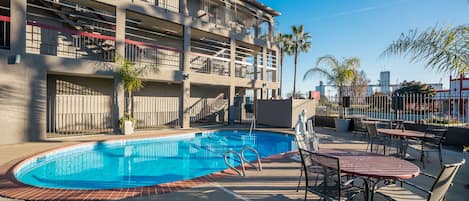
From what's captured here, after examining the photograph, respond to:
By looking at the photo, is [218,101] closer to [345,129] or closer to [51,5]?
[345,129]

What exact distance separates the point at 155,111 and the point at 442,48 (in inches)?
548

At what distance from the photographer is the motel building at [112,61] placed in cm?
886

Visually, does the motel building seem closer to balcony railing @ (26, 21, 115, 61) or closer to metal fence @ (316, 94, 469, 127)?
balcony railing @ (26, 21, 115, 61)

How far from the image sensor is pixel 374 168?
3438 mm

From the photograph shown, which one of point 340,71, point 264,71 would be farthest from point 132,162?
point 340,71

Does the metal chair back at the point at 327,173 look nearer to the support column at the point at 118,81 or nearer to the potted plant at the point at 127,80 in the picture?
the potted plant at the point at 127,80

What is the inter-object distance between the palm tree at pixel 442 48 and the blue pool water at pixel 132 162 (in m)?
5.46

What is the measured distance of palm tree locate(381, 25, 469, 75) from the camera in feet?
13.9

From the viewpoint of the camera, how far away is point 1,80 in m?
8.35

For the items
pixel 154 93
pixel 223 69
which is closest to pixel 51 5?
pixel 154 93

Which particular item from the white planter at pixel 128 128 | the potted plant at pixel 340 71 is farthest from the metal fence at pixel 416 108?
A: the white planter at pixel 128 128

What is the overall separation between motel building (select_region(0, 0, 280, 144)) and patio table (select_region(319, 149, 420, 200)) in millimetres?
10119

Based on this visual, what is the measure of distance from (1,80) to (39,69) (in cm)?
113

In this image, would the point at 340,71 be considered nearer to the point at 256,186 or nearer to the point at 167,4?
the point at 167,4
